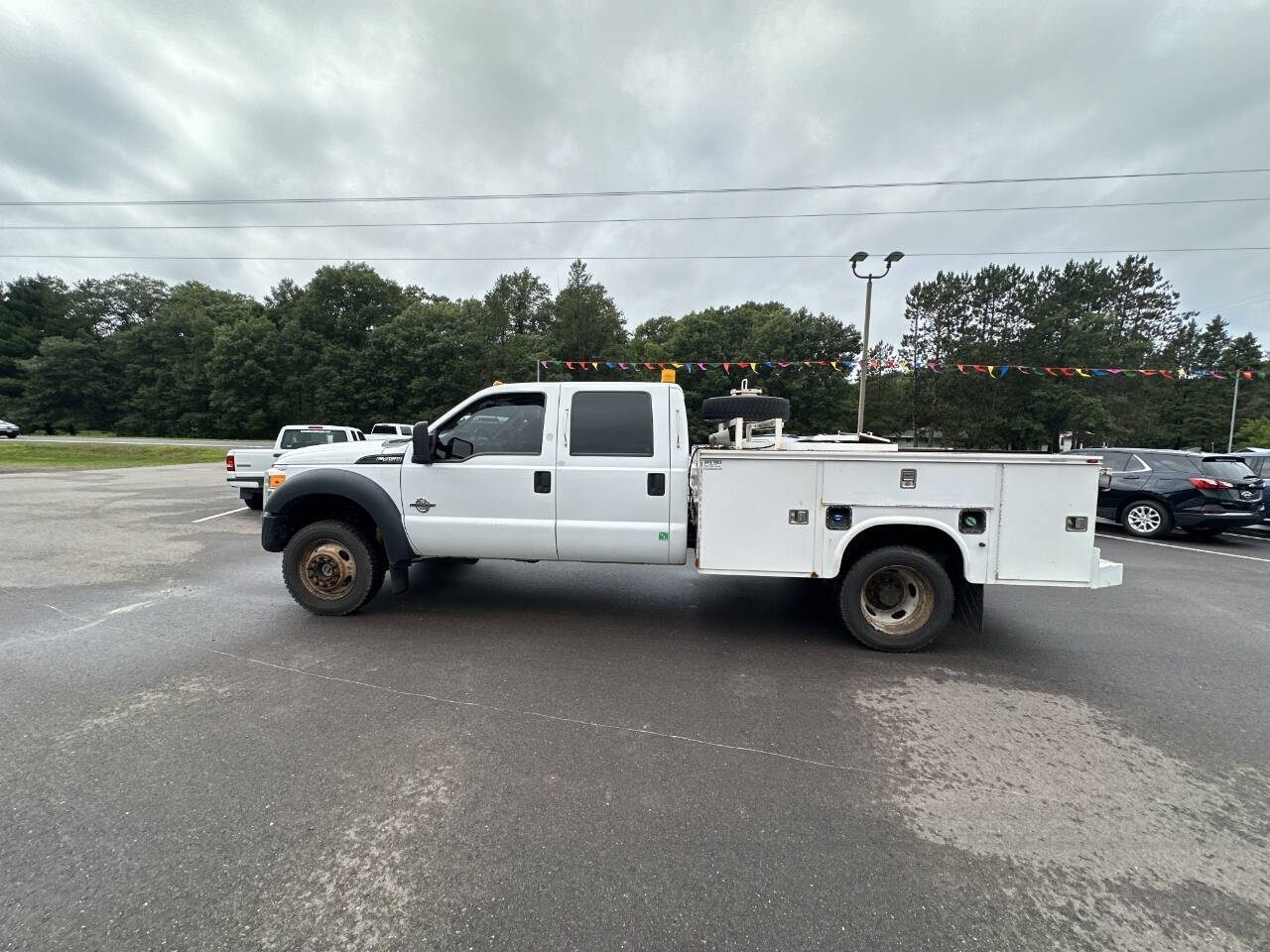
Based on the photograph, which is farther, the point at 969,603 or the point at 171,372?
the point at 171,372

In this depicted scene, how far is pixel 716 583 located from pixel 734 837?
165 inches

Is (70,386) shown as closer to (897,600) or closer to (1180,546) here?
(897,600)

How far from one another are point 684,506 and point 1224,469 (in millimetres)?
10991

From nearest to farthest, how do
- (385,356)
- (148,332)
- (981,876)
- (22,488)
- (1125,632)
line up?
(981,876), (1125,632), (22,488), (385,356), (148,332)

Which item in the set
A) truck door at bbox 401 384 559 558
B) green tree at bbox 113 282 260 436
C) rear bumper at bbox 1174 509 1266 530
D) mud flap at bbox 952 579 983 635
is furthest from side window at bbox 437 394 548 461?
green tree at bbox 113 282 260 436

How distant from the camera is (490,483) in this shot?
4824 millimetres

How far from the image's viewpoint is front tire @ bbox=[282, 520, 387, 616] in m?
5.03

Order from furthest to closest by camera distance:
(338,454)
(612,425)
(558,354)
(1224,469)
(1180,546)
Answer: (558,354) → (1224,469) → (1180,546) → (338,454) → (612,425)

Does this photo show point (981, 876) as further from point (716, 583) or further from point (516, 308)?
point (516, 308)

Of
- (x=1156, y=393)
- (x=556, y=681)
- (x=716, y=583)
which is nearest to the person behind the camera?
(x=556, y=681)

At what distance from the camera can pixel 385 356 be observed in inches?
1772

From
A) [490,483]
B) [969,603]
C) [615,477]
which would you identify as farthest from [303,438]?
[969,603]

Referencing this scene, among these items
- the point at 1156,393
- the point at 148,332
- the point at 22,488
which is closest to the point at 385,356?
the point at 148,332

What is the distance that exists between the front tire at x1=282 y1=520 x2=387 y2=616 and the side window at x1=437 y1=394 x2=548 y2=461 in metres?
1.17
